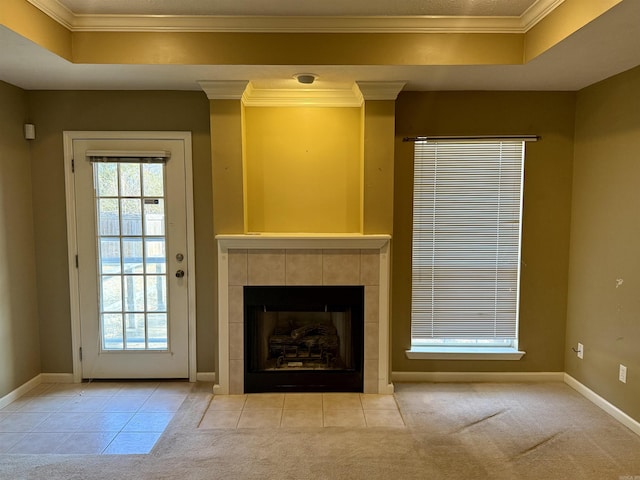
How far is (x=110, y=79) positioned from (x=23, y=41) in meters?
0.71

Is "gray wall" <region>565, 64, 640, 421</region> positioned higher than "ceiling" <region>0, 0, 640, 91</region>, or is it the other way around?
"ceiling" <region>0, 0, 640, 91</region>

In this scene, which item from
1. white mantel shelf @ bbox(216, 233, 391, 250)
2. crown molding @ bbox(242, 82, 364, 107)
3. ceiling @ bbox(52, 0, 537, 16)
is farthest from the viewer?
crown molding @ bbox(242, 82, 364, 107)

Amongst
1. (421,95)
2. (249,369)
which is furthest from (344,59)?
(249,369)

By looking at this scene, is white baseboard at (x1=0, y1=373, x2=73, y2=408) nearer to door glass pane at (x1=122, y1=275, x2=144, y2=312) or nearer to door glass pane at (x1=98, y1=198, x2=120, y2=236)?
door glass pane at (x1=122, y1=275, x2=144, y2=312)

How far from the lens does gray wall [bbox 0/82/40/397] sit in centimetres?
298

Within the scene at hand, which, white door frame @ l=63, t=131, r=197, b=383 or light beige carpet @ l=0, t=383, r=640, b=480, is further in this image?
white door frame @ l=63, t=131, r=197, b=383

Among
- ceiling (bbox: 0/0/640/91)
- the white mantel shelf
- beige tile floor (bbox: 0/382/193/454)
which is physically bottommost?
beige tile floor (bbox: 0/382/193/454)

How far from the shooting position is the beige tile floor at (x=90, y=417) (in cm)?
249

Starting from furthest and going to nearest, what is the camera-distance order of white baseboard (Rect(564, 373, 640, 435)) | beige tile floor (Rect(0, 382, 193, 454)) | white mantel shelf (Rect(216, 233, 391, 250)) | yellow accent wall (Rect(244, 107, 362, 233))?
1. yellow accent wall (Rect(244, 107, 362, 233))
2. white mantel shelf (Rect(216, 233, 391, 250))
3. white baseboard (Rect(564, 373, 640, 435))
4. beige tile floor (Rect(0, 382, 193, 454))

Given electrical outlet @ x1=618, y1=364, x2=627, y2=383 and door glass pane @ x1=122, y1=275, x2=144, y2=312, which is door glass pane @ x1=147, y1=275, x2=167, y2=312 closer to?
door glass pane @ x1=122, y1=275, x2=144, y2=312

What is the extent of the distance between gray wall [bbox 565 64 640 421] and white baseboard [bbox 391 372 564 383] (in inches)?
7.5

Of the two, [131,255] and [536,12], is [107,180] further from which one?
[536,12]

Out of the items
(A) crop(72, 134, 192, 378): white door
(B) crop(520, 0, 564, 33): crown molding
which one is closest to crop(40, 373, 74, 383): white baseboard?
(A) crop(72, 134, 192, 378): white door

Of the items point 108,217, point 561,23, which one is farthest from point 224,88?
point 561,23
